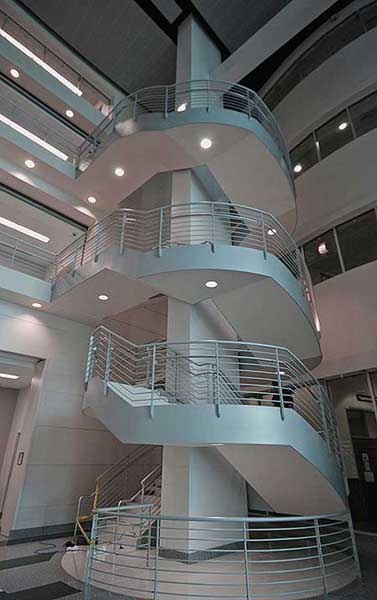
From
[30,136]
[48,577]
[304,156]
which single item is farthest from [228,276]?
[30,136]

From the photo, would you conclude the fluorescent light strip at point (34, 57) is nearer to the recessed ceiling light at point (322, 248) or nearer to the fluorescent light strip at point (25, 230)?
the fluorescent light strip at point (25, 230)

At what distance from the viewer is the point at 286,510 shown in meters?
5.57

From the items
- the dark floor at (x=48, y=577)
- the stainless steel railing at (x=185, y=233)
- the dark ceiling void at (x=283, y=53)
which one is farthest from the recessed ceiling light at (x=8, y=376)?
the dark ceiling void at (x=283, y=53)

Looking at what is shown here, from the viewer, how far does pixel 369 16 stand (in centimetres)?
885

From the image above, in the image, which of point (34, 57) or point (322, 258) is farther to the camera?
point (34, 57)

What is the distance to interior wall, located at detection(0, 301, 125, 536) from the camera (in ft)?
22.4

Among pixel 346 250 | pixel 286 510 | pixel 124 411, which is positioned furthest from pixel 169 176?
pixel 286 510

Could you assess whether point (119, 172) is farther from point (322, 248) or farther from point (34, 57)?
point (34, 57)

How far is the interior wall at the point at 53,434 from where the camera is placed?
22.4ft

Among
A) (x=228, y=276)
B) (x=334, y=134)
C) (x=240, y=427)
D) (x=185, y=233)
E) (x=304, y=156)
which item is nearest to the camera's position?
(x=240, y=427)

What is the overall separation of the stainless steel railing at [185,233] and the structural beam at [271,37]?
416cm

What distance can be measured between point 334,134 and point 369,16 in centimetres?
335

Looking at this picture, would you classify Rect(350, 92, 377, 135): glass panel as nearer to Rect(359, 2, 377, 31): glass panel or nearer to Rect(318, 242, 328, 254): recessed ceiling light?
Rect(359, 2, 377, 31): glass panel

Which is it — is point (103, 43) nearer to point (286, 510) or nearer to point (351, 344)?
point (351, 344)
